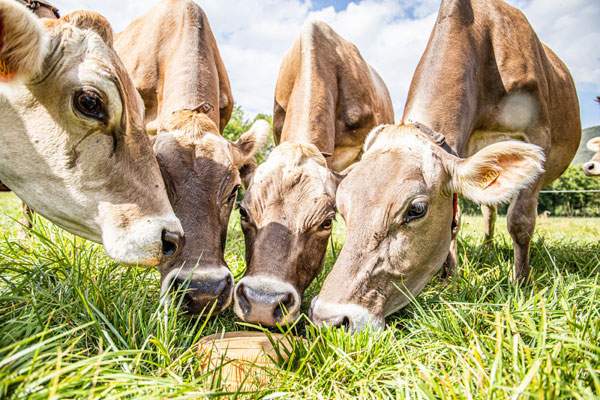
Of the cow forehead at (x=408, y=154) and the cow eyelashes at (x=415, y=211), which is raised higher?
the cow forehead at (x=408, y=154)

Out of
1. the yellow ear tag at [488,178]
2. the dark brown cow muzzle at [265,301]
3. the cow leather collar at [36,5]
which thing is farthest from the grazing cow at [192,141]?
the yellow ear tag at [488,178]

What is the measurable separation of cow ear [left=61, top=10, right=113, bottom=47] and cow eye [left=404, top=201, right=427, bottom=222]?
7.06 feet

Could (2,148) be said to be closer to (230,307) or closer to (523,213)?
(230,307)

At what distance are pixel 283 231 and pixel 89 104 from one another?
1.44 metres

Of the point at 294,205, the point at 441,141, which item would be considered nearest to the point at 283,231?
the point at 294,205

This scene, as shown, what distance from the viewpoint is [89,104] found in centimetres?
215

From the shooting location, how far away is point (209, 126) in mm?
3264

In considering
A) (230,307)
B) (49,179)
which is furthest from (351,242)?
(49,179)

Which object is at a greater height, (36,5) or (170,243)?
(36,5)

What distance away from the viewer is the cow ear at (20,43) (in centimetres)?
188

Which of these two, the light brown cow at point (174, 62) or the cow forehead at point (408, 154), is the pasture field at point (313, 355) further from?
the light brown cow at point (174, 62)

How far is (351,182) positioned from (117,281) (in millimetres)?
1648

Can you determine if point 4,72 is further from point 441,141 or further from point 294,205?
point 441,141

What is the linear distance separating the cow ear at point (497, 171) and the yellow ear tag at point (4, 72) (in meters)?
2.62
